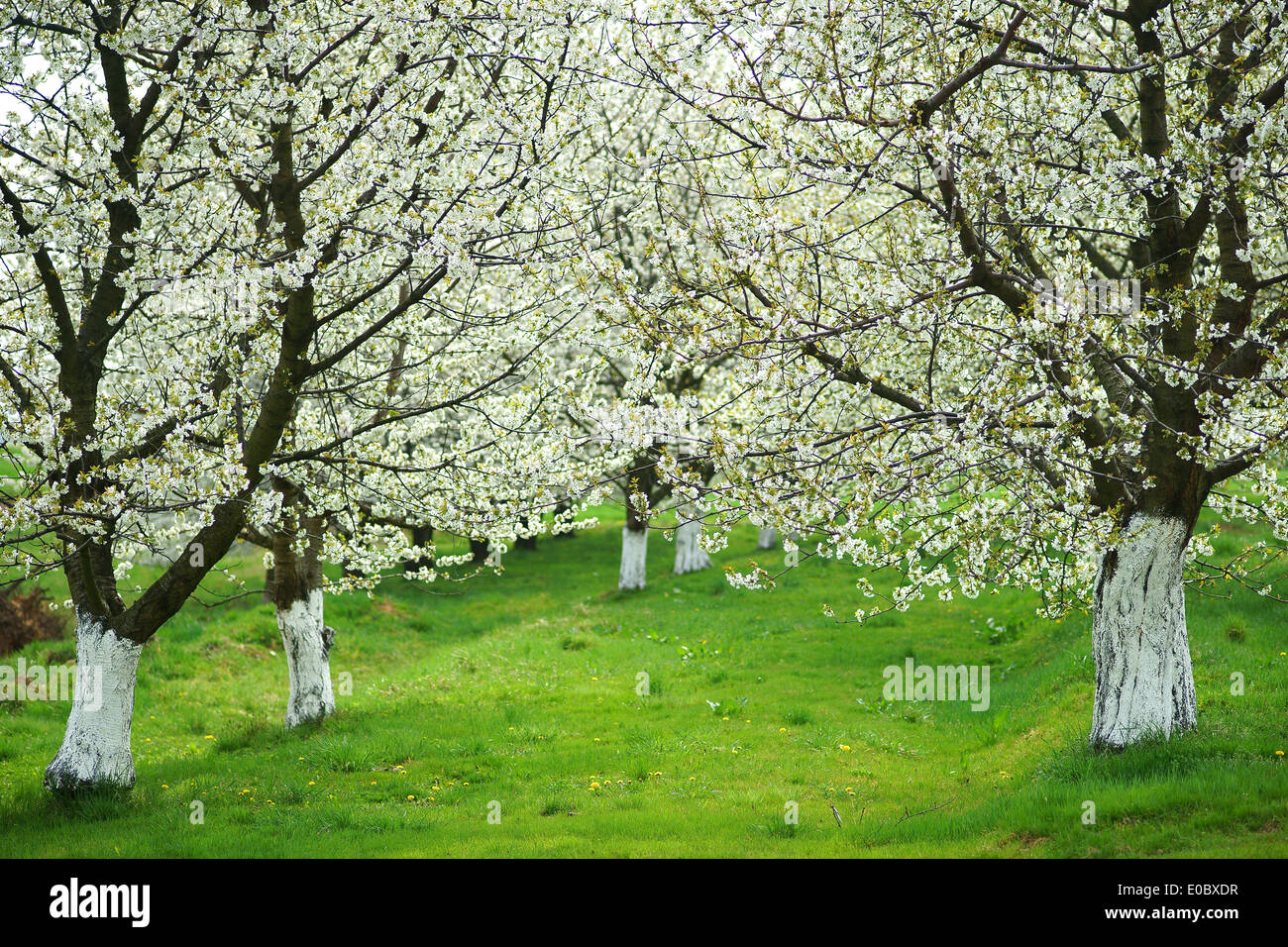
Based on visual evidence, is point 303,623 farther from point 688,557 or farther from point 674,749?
point 688,557

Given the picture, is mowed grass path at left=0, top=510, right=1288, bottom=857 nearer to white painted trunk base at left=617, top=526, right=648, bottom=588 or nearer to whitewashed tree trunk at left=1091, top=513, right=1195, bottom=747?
whitewashed tree trunk at left=1091, top=513, right=1195, bottom=747

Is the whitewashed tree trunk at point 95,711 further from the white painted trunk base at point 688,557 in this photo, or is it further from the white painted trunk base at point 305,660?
the white painted trunk base at point 688,557

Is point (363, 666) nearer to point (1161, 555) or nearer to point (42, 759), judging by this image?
point (42, 759)

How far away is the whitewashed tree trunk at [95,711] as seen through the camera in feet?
35.9

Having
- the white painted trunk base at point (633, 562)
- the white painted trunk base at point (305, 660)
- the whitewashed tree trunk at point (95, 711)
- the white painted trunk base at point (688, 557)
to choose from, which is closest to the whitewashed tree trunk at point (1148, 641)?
the whitewashed tree trunk at point (95, 711)

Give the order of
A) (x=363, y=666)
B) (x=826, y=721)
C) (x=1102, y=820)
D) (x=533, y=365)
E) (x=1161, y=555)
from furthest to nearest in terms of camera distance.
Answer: (x=363, y=666)
(x=826, y=721)
(x=533, y=365)
(x=1161, y=555)
(x=1102, y=820)

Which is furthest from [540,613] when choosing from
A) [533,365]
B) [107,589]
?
[107,589]

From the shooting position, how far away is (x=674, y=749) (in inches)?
518

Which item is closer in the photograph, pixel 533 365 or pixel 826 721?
pixel 533 365

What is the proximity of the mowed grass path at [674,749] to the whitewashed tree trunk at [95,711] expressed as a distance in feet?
1.04

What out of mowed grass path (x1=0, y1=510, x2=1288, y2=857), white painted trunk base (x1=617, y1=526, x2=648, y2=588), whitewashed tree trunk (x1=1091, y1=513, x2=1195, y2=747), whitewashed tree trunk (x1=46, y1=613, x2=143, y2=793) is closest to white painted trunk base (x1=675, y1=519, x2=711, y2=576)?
white painted trunk base (x1=617, y1=526, x2=648, y2=588)

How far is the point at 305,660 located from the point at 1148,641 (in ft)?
40.3

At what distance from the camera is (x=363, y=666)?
2141 centimetres

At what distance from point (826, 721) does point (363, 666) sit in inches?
453
